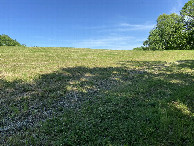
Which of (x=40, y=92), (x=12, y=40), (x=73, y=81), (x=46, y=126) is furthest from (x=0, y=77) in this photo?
(x=12, y=40)

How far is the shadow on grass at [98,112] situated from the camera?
232 inches

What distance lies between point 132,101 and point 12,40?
300 feet

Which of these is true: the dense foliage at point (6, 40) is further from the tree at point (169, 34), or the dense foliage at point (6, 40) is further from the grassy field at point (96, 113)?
the grassy field at point (96, 113)

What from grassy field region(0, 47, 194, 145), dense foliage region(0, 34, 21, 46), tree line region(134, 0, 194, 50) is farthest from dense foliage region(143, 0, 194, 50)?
dense foliage region(0, 34, 21, 46)

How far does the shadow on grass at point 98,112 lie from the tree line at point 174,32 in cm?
5579

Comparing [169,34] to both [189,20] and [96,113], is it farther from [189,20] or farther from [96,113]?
[96,113]

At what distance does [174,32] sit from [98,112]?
65674mm

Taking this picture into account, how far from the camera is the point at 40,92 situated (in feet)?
33.6

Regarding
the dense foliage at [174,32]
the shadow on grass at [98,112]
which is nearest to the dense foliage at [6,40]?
the dense foliage at [174,32]

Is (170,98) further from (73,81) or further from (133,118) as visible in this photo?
(73,81)

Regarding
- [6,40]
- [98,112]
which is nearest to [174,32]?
[98,112]

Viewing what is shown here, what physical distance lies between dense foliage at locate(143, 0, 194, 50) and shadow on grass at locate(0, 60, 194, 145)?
5579cm

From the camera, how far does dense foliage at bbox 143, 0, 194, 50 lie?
59.5 metres

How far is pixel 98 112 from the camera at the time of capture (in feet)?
24.8
